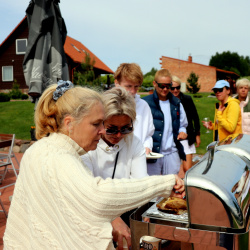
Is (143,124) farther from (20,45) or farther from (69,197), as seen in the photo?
(20,45)

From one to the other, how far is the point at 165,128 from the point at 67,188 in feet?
9.00

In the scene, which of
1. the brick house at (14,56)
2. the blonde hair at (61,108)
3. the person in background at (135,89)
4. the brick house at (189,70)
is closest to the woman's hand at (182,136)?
the person in background at (135,89)

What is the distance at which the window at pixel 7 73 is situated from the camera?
32.0 m

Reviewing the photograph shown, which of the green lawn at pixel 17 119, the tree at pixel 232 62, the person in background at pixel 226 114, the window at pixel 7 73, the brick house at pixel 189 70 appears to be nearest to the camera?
the person in background at pixel 226 114

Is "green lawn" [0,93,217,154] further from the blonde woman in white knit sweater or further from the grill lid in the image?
the blonde woman in white knit sweater

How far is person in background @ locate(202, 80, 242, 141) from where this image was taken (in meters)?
4.45

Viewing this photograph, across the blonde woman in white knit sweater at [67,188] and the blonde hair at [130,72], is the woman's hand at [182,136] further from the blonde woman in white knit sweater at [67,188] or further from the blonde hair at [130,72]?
the blonde woman in white knit sweater at [67,188]

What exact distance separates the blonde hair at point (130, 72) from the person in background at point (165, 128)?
0.65 m

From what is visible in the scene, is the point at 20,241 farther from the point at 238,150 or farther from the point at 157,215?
the point at 238,150

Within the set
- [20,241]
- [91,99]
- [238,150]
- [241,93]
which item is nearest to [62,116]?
[91,99]

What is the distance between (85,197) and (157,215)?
429 millimetres

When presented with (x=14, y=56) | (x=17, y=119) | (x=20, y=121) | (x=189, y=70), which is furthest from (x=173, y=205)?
(x=189, y=70)

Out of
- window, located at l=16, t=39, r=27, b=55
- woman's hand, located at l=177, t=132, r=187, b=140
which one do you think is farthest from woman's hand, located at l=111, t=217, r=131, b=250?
window, located at l=16, t=39, r=27, b=55

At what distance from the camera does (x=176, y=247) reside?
150 cm
